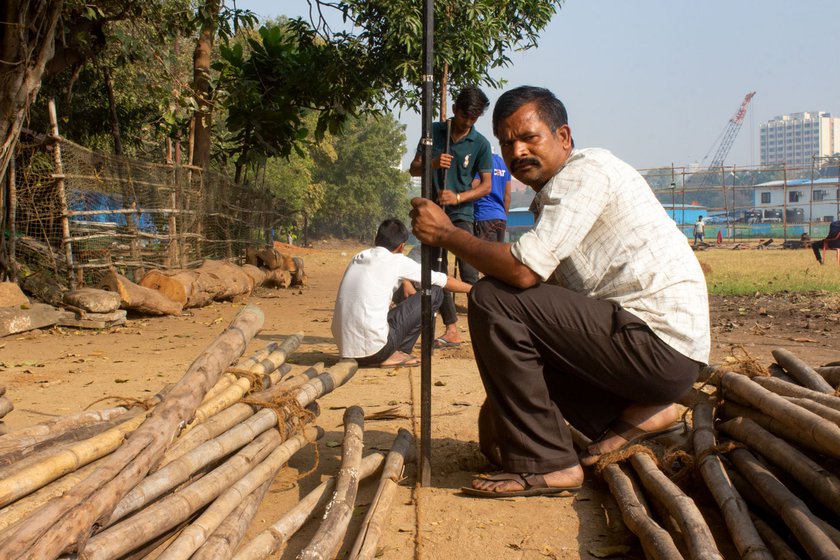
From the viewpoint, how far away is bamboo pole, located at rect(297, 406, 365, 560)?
264cm

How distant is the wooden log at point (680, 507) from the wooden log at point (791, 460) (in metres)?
0.38

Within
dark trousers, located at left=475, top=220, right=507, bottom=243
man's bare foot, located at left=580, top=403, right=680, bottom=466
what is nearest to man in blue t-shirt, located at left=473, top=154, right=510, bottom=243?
dark trousers, located at left=475, top=220, right=507, bottom=243

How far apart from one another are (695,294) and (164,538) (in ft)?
7.02

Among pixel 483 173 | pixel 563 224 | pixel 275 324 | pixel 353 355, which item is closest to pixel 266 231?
pixel 275 324

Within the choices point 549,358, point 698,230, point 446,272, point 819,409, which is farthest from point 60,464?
point 698,230

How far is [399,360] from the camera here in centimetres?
649

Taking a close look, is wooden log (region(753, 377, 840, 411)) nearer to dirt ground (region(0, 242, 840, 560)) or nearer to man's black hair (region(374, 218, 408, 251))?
dirt ground (region(0, 242, 840, 560))

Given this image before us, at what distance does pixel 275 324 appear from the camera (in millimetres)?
9891

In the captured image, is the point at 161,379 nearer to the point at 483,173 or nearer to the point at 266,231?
the point at 483,173

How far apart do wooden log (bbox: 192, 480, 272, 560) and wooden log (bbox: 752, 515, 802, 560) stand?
166 centimetres

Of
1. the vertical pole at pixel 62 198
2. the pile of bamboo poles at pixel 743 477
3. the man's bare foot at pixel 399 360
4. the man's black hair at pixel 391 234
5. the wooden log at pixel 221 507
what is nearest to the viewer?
the wooden log at pixel 221 507

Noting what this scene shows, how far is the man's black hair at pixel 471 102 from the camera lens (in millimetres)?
7148

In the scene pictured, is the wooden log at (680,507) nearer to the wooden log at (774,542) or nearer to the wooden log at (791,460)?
the wooden log at (774,542)

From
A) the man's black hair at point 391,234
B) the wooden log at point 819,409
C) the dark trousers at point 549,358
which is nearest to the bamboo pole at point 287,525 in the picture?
the dark trousers at point 549,358
